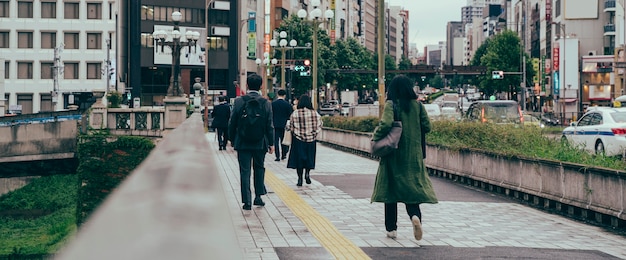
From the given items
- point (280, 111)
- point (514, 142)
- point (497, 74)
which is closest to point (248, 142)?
point (514, 142)

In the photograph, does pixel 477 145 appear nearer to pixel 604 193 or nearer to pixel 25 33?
pixel 604 193

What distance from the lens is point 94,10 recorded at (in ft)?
273

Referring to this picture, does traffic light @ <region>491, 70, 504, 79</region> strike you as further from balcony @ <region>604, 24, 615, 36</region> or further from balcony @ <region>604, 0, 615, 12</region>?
balcony @ <region>604, 0, 615, 12</region>

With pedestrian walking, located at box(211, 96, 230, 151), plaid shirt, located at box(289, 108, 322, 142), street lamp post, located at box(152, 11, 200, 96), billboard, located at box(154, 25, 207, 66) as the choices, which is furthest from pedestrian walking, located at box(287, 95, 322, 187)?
billboard, located at box(154, 25, 207, 66)

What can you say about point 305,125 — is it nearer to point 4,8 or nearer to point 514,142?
point 514,142

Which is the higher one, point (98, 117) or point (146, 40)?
point (146, 40)

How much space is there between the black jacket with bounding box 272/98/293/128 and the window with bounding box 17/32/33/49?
6415 cm

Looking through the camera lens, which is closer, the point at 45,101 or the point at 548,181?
the point at 548,181

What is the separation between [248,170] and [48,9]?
74.5 meters

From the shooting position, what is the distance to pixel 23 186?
5091cm

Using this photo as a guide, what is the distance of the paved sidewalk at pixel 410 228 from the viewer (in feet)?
29.1

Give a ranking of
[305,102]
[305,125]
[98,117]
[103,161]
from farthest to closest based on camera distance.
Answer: [98,117] → [103,161] → [305,102] → [305,125]

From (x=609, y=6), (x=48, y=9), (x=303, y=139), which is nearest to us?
(x=303, y=139)

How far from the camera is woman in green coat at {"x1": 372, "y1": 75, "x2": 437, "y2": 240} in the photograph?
354 inches
